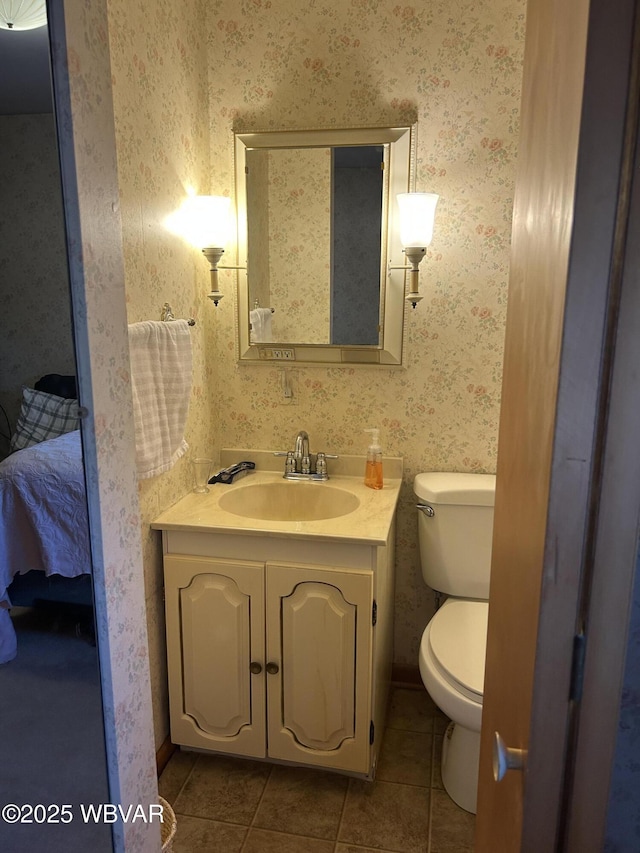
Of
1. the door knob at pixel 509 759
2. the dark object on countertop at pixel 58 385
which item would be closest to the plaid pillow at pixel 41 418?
the dark object on countertop at pixel 58 385

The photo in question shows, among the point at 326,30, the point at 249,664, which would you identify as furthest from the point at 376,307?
the point at 249,664

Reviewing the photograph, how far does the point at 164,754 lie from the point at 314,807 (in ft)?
1.69

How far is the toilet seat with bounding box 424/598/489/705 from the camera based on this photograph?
65.7 inches

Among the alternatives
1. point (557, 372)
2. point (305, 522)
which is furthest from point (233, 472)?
point (557, 372)

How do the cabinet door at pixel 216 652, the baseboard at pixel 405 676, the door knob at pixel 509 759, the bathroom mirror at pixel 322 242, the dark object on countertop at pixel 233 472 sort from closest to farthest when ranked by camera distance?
the door knob at pixel 509 759, the cabinet door at pixel 216 652, the bathroom mirror at pixel 322 242, the dark object on countertop at pixel 233 472, the baseboard at pixel 405 676

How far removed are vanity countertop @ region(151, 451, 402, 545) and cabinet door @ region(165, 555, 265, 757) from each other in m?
0.12

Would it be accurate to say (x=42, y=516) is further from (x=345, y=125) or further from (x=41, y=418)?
(x=345, y=125)

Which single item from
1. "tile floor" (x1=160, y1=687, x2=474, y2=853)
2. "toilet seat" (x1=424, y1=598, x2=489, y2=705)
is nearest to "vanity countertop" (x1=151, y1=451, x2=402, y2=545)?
"toilet seat" (x1=424, y1=598, x2=489, y2=705)

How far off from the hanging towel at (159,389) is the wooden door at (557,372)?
1093 mm

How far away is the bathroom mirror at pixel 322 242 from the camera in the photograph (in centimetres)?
Result: 211

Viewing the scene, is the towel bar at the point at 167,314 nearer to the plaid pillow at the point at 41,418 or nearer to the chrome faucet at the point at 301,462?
the chrome faucet at the point at 301,462

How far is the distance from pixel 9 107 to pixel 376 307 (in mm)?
1429

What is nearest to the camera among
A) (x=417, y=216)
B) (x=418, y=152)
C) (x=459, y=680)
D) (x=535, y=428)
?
(x=535, y=428)

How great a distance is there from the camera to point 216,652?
6.31 feet
